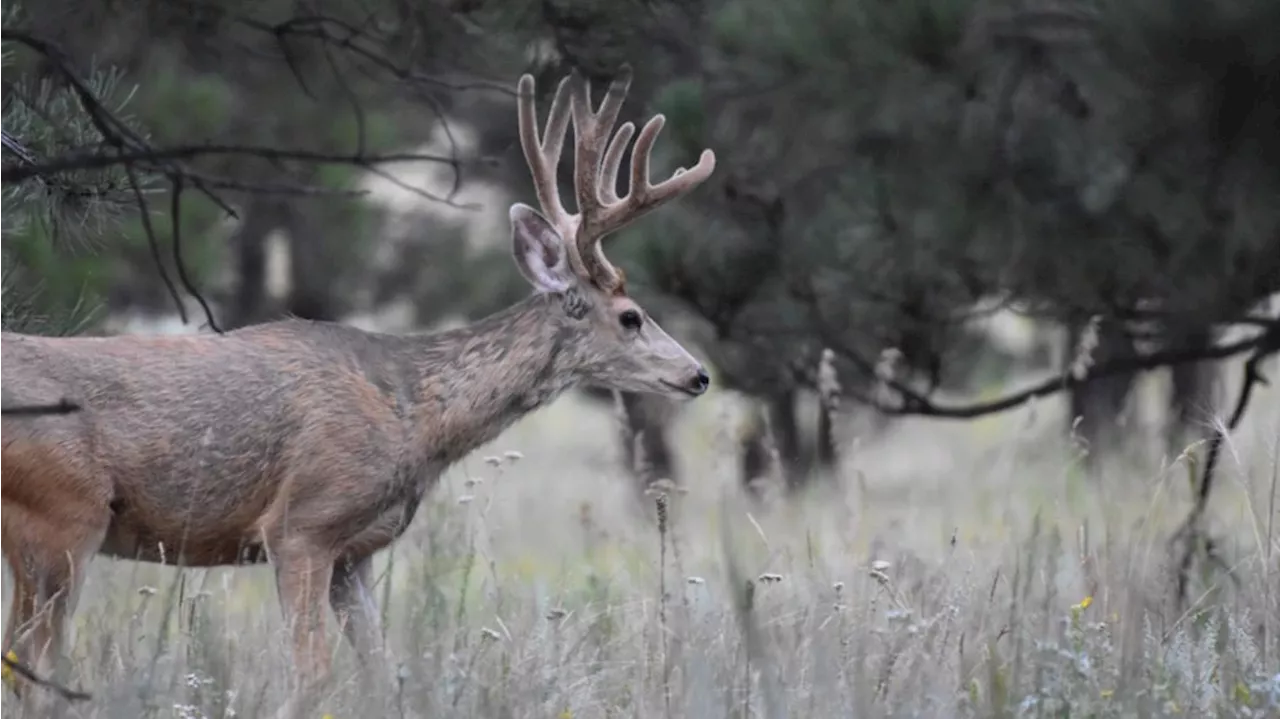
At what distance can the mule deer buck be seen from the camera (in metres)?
5.72

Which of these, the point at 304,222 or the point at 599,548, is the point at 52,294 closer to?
the point at 599,548

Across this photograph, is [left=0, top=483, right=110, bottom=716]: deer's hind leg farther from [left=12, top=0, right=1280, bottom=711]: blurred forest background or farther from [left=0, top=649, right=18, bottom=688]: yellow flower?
[left=12, top=0, right=1280, bottom=711]: blurred forest background

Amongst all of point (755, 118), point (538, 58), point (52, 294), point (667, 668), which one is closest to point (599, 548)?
point (755, 118)

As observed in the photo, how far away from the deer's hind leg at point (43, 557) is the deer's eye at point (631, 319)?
2028mm

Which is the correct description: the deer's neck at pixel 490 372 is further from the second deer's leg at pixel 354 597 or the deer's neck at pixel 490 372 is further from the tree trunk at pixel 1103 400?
the tree trunk at pixel 1103 400

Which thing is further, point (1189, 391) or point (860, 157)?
point (1189, 391)

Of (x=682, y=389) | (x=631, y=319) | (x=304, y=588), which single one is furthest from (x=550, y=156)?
(x=304, y=588)

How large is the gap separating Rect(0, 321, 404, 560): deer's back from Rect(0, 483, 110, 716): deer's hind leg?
0.06 m

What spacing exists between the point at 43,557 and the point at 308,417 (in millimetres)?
973

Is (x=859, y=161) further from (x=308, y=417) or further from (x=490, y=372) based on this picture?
(x=308, y=417)

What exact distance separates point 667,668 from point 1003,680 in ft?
2.73

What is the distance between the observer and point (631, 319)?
709 centimetres

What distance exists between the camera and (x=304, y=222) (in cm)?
1485

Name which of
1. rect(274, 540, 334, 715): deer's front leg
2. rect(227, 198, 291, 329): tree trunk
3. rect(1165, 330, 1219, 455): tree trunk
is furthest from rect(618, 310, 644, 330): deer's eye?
rect(227, 198, 291, 329): tree trunk
